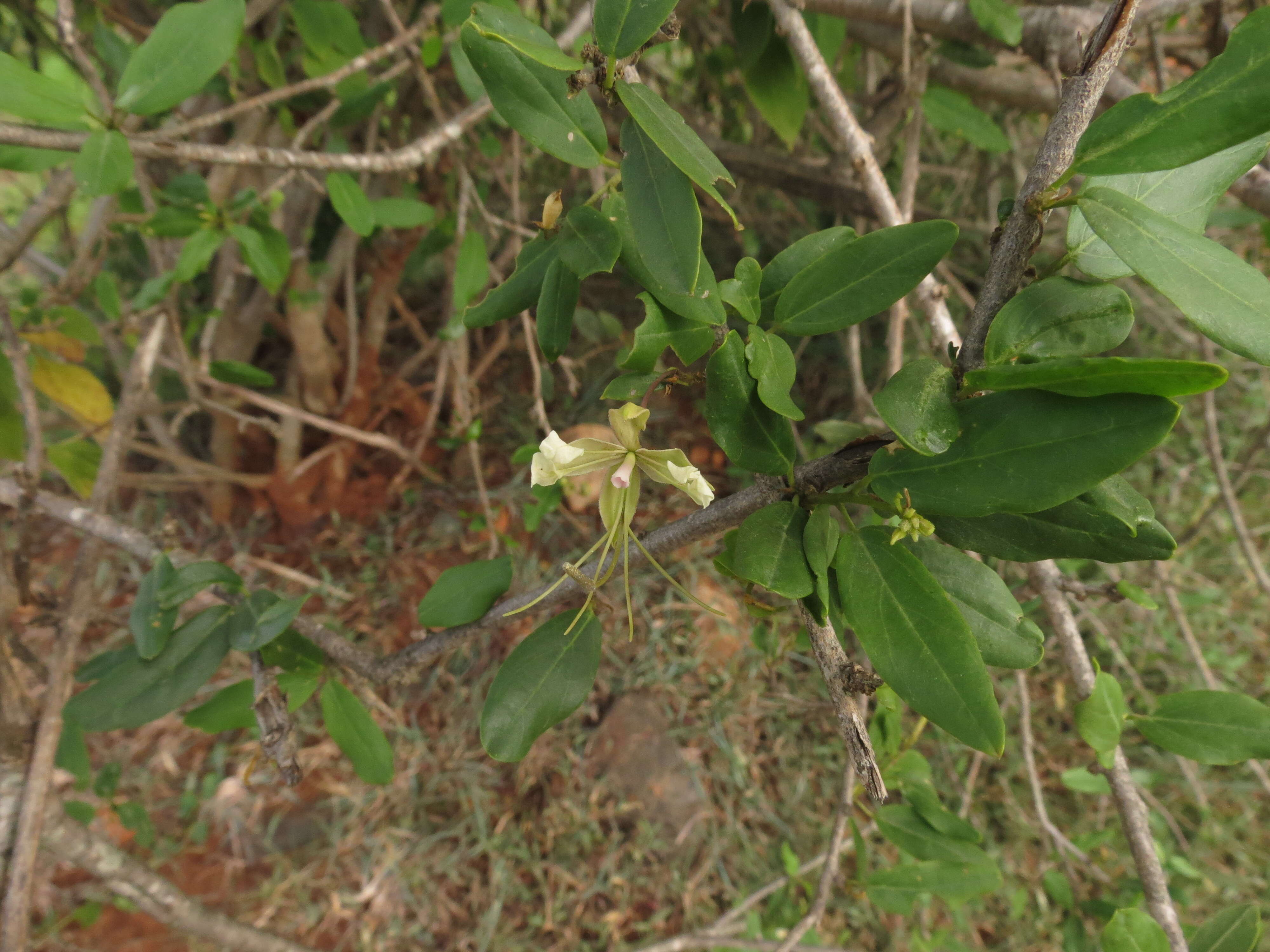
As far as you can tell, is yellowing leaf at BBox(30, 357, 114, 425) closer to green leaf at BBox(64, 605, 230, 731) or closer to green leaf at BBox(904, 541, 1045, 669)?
green leaf at BBox(64, 605, 230, 731)

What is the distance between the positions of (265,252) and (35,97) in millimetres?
450

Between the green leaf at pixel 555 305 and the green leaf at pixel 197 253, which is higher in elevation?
the green leaf at pixel 197 253

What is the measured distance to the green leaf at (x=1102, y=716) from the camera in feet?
2.53

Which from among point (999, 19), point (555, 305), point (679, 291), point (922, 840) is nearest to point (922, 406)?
point (679, 291)

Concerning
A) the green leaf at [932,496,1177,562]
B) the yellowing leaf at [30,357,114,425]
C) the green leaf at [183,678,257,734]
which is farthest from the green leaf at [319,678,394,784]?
the yellowing leaf at [30,357,114,425]

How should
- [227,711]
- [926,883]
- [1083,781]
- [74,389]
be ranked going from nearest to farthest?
1. [227,711]
2. [926,883]
3. [1083,781]
4. [74,389]

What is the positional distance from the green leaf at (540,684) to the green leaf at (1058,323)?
41 cm

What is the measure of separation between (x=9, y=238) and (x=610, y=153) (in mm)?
1308

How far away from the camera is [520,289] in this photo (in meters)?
0.59

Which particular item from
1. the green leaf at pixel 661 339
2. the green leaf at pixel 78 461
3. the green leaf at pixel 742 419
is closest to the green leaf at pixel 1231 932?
the green leaf at pixel 742 419

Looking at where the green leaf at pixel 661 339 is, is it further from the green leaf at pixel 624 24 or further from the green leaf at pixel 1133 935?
the green leaf at pixel 1133 935

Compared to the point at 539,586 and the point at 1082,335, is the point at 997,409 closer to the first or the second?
the point at 1082,335

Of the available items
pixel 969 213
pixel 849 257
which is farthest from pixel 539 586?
pixel 969 213

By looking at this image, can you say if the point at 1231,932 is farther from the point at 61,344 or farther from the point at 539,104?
the point at 61,344
